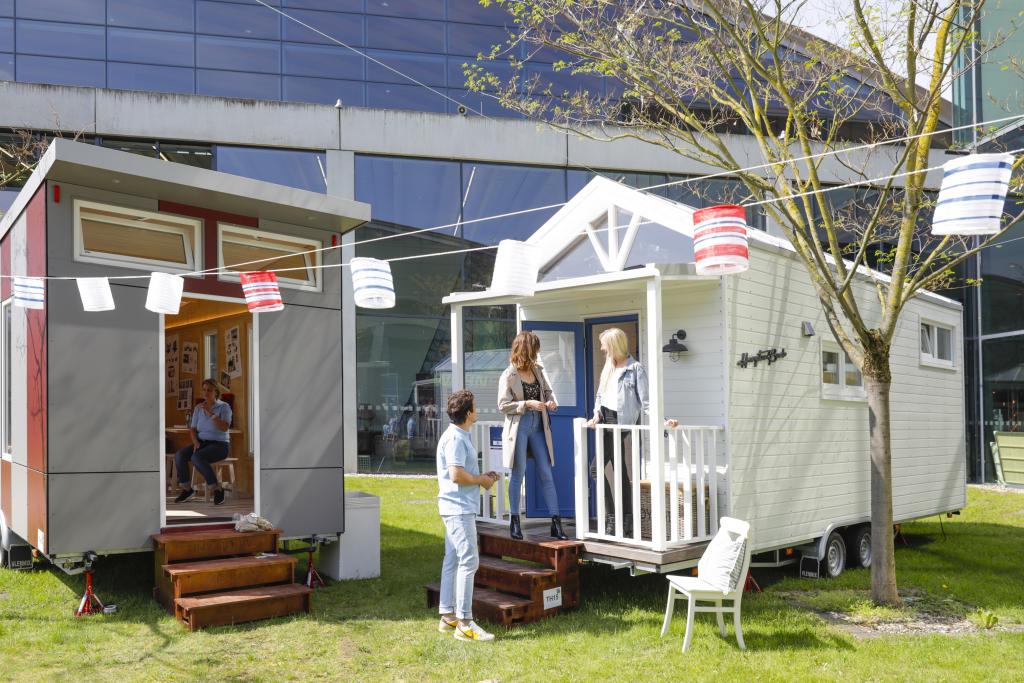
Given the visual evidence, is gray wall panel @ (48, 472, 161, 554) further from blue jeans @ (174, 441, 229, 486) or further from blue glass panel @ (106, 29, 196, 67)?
blue glass panel @ (106, 29, 196, 67)

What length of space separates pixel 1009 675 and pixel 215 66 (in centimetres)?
1635

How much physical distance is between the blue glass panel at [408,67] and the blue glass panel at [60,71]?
197 inches

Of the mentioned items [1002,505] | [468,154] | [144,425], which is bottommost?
[1002,505]

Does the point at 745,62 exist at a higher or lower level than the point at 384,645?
higher

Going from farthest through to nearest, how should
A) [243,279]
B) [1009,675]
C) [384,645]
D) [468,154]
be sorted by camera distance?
[468,154], [243,279], [384,645], [1009,675]

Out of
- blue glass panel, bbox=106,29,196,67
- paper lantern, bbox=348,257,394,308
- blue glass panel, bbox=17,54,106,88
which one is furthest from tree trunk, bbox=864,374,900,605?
blue glass panel, bbox=17,54,106,88

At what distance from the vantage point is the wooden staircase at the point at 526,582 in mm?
6324

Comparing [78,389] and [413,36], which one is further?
[413,36]

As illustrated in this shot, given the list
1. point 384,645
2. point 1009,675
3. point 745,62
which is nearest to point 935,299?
point 745,62

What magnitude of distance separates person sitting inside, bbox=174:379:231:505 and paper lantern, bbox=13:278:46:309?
2730mm

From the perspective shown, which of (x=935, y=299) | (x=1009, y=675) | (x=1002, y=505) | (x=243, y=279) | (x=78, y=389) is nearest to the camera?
(x=1009, y=675)

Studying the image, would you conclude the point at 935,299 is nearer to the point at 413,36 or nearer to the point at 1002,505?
the point at 1002,505

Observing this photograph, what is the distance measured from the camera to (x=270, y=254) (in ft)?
25.8

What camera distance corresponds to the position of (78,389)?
6613mm
